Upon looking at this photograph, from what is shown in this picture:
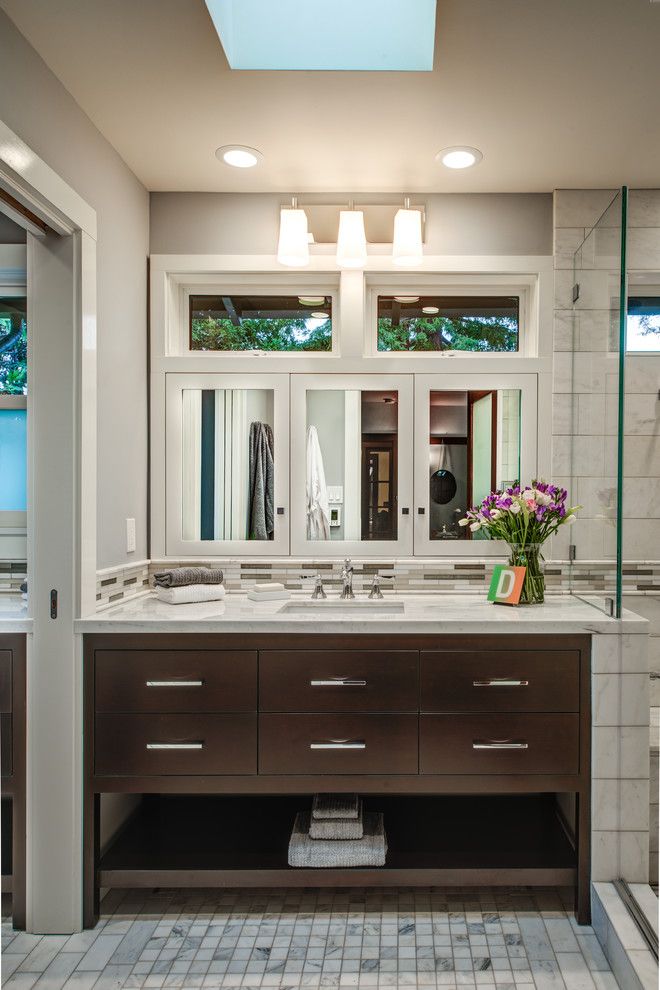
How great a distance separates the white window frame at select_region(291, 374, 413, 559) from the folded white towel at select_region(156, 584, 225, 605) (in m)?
0.40

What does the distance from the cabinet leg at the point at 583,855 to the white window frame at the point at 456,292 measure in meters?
1.65

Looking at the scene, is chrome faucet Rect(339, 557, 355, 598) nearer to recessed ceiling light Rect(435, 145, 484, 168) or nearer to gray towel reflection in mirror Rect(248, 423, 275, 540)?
gray towel reflection in mirror Rect(248, 423, 275, 540)

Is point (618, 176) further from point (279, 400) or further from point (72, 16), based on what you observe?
point (72, 16)

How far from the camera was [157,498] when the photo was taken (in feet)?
8.42

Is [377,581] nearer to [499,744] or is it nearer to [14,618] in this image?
[499,744]

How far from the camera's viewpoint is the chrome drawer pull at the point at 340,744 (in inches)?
75.7

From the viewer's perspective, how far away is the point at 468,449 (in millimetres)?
2580

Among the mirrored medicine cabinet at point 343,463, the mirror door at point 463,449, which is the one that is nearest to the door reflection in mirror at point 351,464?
the mirrored medicine cabinet at point 343,463

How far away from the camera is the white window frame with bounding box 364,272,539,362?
8.49ft

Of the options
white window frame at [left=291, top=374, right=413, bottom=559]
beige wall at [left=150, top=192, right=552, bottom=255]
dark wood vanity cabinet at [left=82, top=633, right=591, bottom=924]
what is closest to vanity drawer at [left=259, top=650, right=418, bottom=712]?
dark wood vanity cabinet at [left=82, top=633, right=591, bottom=924]

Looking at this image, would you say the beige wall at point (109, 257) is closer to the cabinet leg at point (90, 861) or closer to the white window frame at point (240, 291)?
the white window frame at point (240, 291)

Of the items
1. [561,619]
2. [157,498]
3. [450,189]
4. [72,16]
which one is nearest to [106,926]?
[157,498]

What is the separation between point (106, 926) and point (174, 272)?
7.60 feet

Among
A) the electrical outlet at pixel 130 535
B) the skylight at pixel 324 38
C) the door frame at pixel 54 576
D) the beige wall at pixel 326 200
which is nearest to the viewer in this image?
the skylight at pixel 324 38
